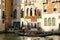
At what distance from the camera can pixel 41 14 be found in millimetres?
22906

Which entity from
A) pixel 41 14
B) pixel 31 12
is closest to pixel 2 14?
pixel 31 12

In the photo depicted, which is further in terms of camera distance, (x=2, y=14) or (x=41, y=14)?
(x=2, y=14)

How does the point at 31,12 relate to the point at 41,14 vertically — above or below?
above

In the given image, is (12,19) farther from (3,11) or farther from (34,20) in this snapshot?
(34,20)

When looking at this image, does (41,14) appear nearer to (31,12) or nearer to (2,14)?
(31,12)

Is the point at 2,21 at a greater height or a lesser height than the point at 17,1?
lesser

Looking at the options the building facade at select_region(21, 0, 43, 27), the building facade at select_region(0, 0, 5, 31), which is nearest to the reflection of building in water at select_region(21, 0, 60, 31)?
the building facade at select_region(21, 0, 43, 27)

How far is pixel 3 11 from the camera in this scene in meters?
24.4

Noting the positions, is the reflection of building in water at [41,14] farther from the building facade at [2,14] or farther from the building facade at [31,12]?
the building facade at [2,14]

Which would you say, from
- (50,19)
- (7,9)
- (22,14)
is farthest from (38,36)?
(7,9)

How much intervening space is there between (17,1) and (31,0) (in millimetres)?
1917

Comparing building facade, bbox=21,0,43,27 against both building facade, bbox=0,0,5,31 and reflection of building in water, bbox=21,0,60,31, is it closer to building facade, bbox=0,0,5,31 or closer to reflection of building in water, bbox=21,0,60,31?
reflection of building in water, bbox=21,0,60,31

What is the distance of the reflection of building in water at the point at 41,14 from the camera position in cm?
2189

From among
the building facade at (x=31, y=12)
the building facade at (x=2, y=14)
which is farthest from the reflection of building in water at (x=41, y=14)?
the building facade at (x=2, y=14)
